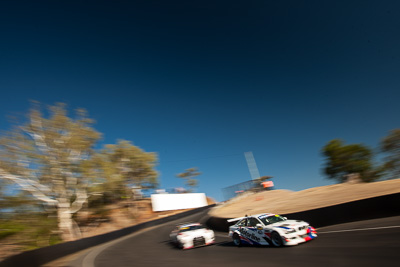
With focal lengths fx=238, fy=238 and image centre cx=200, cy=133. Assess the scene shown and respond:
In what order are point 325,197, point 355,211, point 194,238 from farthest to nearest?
point 325,197, point 194,238, point 355,211

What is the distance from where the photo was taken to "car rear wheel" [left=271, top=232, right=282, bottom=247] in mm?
8193

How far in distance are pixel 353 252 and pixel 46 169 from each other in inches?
1227

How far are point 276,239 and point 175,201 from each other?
1827 inches

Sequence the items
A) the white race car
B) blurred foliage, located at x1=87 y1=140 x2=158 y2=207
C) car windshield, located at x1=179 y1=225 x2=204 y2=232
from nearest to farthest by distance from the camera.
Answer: the white race car
car windshield, located at x1=179 y1=225 x2=204 y2=232
blurred foliage, located at x1=87 y1=140 x2=158 y2=207

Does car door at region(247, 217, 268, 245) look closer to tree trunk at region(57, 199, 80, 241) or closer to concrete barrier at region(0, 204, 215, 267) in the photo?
concrete barrier at region(0, 204, 215, 267)

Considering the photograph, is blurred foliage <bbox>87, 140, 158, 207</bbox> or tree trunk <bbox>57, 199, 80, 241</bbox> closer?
tree trunk <bbox>57, 199, 80, 241</bbox>

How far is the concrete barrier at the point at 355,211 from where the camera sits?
10.3 m

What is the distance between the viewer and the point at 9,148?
25.4 m

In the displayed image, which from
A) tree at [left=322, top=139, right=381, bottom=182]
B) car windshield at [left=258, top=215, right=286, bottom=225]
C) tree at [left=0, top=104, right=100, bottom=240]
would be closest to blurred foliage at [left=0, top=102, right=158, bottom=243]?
tree at [left=0, top=104, right=100, bottom=240]

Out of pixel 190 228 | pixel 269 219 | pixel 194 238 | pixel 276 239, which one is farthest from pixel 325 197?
pixel 276 239

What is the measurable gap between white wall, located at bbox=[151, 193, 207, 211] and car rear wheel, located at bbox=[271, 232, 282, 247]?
44.4 meters

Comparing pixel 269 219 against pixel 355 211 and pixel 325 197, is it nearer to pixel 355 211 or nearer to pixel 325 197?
pixel 355 211

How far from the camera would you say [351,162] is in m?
51.4

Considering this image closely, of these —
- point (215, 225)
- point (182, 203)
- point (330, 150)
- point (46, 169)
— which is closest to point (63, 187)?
point (46, 169)
